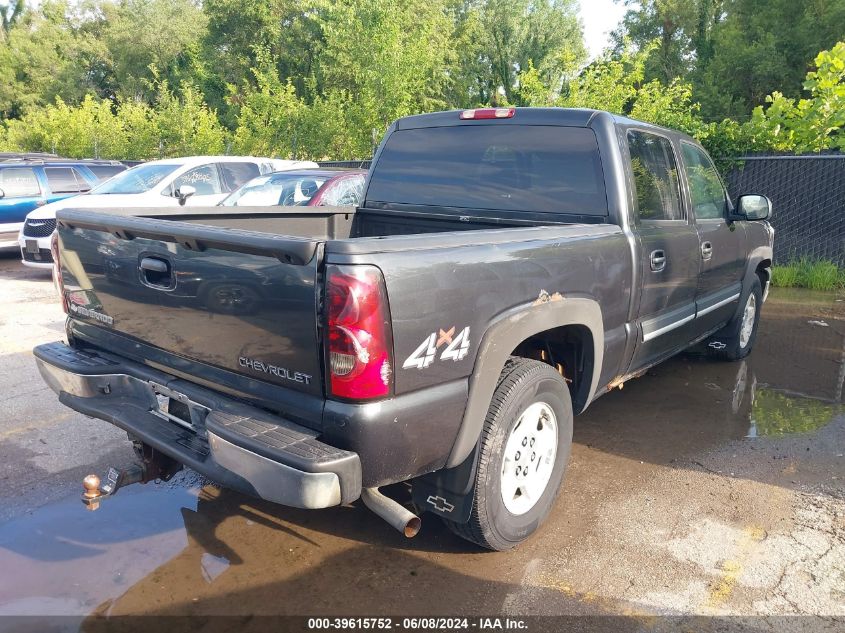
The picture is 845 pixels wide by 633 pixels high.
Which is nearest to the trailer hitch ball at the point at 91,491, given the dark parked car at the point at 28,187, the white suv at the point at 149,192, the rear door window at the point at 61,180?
the white suv at the point at 149,192

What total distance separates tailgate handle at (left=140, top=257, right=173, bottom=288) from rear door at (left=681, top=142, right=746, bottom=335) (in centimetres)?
354

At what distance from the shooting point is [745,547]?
342 centimetres

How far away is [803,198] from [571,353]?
8.65 m

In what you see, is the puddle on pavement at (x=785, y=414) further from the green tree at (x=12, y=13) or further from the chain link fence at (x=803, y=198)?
the green tree at (x=12, y=13)

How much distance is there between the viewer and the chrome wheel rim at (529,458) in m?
3.22

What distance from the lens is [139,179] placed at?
11.0m

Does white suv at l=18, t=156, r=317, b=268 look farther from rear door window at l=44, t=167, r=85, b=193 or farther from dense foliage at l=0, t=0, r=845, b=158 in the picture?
dense foliage at l=0, t=0, r=845, b=158

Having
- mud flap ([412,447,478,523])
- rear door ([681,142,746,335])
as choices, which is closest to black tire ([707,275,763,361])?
rear door ([681,142,746,335])

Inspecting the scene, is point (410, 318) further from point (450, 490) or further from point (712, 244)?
point (712, 244)

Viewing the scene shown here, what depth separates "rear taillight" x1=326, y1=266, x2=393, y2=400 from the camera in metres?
2.39

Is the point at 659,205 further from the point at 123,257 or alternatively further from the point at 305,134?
the point at 305,134

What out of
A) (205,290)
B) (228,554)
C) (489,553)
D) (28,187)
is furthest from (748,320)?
(28,187)

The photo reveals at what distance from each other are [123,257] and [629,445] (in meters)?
3.36

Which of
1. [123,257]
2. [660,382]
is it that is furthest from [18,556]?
[660,382]
